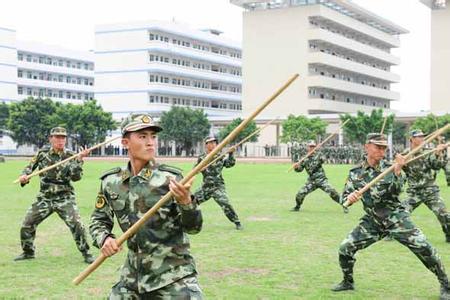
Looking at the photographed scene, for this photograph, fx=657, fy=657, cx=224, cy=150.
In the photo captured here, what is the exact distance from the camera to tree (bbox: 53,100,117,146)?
65750mm

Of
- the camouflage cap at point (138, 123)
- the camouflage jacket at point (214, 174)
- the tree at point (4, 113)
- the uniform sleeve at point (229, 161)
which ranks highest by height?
the tree at point (4, 113)

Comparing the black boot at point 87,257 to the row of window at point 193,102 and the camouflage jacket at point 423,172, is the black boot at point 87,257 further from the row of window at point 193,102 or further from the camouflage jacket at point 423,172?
the row of window at point 193,102

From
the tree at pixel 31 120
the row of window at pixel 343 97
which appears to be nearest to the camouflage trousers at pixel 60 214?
the tree at pixel 31 120

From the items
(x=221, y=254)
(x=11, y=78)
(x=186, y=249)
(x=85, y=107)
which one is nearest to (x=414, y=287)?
(x=221, y=254)

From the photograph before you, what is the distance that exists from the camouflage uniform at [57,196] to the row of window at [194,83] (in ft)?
240

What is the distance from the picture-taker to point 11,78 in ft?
296

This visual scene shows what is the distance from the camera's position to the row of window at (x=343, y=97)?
7738 centimetres

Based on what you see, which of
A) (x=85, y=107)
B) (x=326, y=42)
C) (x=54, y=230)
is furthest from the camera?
(x=326, y=42)

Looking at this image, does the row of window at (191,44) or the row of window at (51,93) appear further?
the row of window at (51,93)

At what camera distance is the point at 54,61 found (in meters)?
98.1

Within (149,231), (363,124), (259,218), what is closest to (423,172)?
(259,218)

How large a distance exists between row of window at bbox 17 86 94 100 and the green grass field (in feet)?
263

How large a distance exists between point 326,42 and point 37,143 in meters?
34.7

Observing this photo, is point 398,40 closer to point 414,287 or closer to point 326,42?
point 326,42
